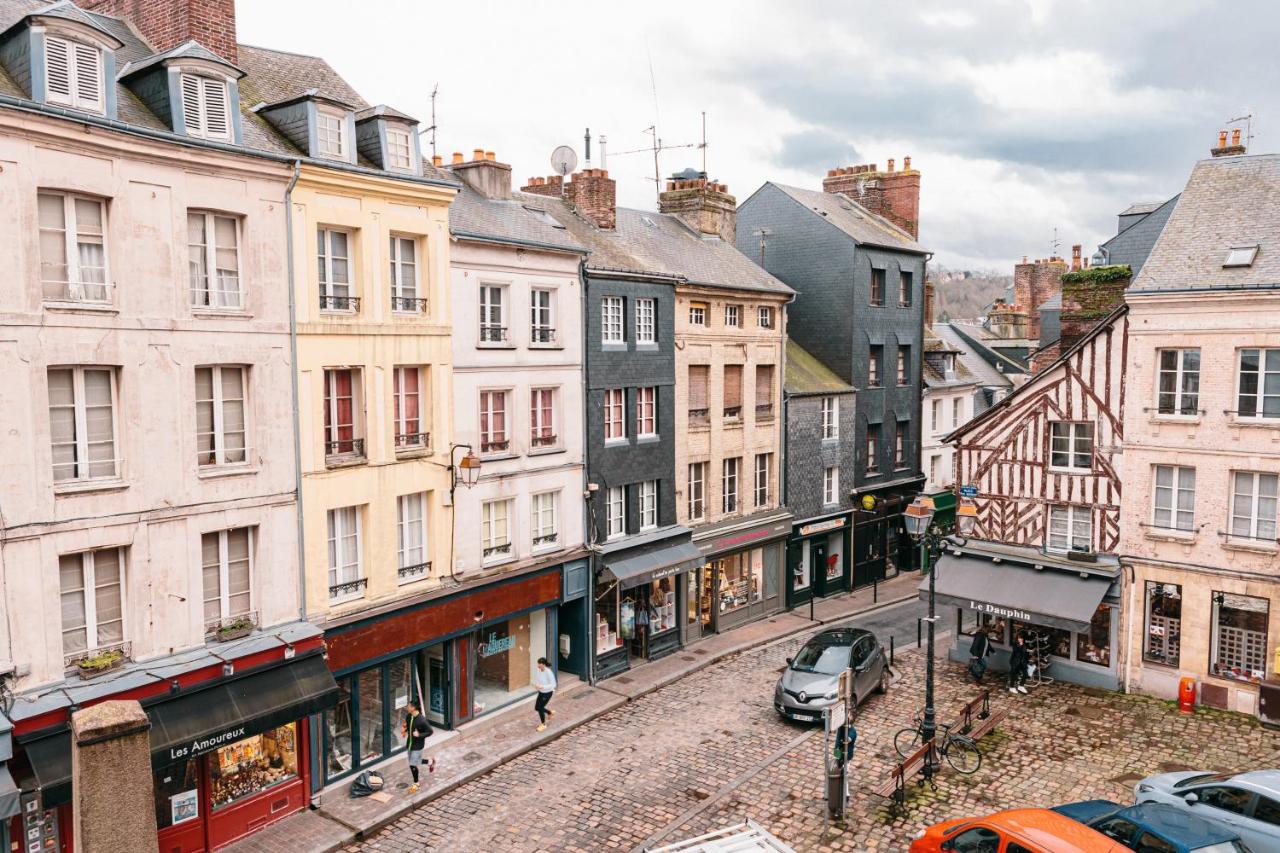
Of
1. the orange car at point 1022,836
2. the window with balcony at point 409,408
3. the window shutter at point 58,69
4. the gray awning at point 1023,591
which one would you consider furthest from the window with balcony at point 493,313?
the orange car at point 1022,836

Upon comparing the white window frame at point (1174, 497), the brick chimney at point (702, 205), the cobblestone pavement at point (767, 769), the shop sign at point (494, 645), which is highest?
the brick chimney at point (702, 205)

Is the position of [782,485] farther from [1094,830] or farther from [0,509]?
[0,509]

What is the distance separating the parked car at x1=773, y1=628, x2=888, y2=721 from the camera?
20.8 m

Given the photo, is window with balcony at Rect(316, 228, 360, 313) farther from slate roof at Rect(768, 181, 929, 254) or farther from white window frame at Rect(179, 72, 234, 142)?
slate roof at Rect(768, 181, 929, 254)

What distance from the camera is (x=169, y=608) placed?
48.9 ft

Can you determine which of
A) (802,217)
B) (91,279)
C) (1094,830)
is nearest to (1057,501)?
(1094,830)

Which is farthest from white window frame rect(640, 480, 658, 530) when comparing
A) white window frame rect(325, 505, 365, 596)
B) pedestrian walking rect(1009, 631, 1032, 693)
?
pedestrian walking rect(1009, 631, 1032, 693)

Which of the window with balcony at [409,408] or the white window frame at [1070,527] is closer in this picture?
the window with balcony at [409,408]

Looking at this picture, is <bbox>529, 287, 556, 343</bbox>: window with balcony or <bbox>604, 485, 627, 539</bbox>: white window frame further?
<bbox>604, 485, 627, 539</bbox>: white window frame

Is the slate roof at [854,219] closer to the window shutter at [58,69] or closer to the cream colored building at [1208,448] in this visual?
the cream colored building at [1208,448]

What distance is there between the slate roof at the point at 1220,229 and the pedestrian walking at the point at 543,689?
16.4m

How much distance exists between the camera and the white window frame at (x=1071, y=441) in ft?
76.6

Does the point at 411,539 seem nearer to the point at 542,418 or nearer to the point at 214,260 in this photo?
the point at 542,418

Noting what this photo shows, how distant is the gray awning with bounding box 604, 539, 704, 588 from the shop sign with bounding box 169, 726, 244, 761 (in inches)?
416
